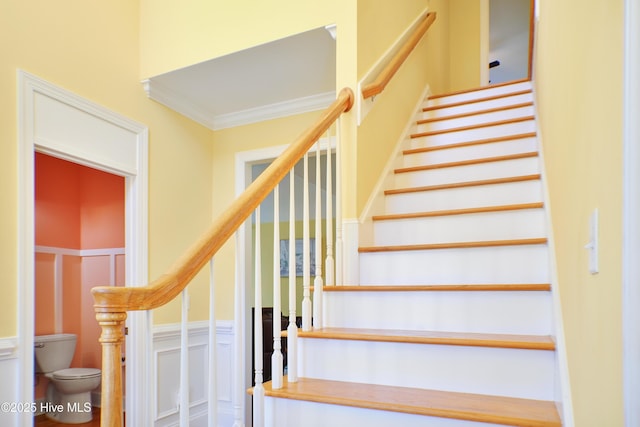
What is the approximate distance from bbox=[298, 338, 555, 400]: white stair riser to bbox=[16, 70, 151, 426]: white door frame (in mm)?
811

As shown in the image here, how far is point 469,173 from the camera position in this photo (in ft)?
8.79

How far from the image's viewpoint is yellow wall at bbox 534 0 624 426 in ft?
2.34

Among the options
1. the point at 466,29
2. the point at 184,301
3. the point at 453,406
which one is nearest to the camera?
the point at 184,301

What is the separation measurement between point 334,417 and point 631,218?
3.87 feet

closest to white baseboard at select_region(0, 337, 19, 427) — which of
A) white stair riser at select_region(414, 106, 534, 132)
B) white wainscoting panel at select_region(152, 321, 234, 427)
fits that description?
white wainscoting panel at select_region(152, 321, 234, 427)

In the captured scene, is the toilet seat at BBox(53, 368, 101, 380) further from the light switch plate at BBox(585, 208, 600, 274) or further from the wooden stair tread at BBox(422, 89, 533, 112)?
the light switch plate at BBox(585, 208, 600, 274)

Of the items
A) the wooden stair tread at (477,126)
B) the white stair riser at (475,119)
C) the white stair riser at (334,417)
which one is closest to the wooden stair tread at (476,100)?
the white stair riser at (475,119)

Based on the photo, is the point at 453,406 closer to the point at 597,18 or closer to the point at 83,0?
the point at 597,18

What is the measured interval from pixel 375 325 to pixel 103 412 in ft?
3.79

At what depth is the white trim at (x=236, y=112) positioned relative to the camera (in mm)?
3303

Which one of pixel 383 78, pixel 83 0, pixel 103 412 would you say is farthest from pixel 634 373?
pixel 83 0

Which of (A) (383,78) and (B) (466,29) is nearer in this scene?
(A) (383,78)

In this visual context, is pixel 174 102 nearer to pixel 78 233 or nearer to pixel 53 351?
pixel 78 233

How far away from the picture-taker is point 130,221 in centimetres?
310
